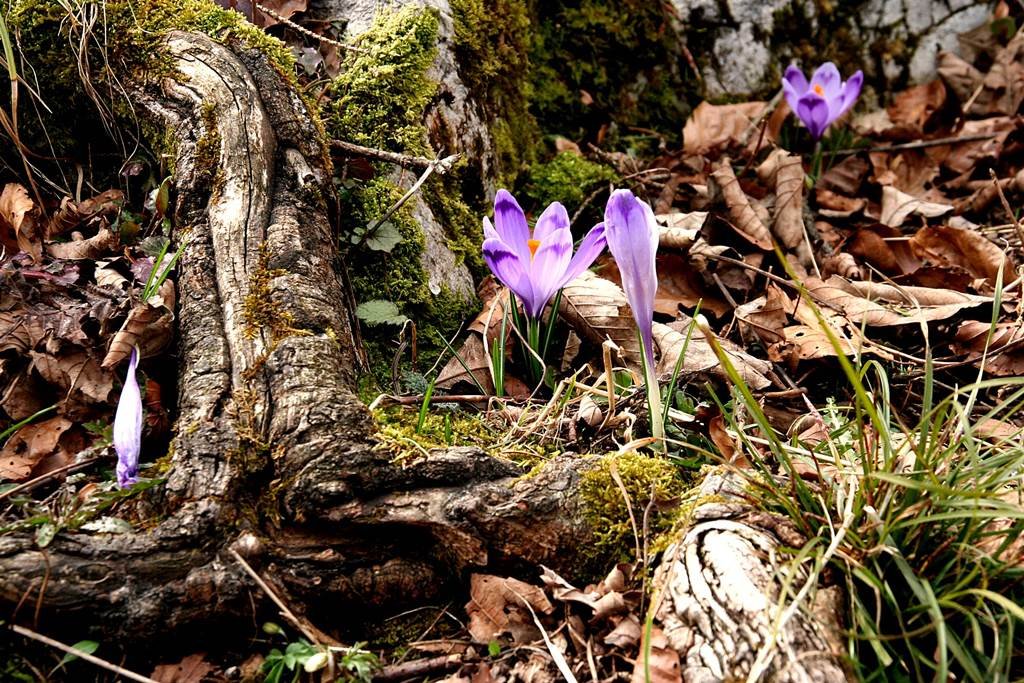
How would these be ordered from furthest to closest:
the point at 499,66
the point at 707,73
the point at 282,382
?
the point at 707,73 → the point at 499,66 → the point at 282,382

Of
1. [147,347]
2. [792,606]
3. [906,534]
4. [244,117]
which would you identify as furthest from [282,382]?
[906,534]

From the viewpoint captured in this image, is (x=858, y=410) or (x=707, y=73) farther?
(x=707, y=73)

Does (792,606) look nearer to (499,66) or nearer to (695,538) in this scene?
(695,538)

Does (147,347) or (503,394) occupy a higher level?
(147,347)

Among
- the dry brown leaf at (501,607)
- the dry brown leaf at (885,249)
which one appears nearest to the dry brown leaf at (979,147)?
the dry brown leaf at (885,249)

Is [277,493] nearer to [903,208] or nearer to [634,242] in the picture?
[634,242]

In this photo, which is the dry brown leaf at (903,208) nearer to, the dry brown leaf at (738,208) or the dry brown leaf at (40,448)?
the dry brown leaf at (738,208)
